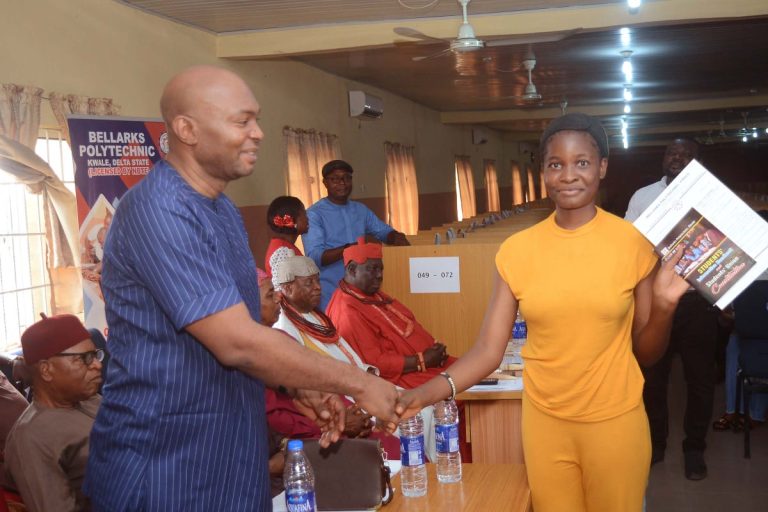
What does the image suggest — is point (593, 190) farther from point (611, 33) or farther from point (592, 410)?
point (611, 33)

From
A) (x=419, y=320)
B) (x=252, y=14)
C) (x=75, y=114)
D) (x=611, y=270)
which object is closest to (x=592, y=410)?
(x=611, y=270)

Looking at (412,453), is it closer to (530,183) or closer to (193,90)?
(193,90)

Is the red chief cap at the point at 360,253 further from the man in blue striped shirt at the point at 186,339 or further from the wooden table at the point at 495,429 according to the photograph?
the man in blue striped shirt at the point at 186,339

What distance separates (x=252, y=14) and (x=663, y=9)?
3.66 m

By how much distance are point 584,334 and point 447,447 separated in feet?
2.22

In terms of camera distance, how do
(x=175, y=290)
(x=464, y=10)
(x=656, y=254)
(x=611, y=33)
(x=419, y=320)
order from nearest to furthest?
(x=175, y=290), (x=656, y=254), (x=419, y=320), (x=464, y=10), (x=611, y=33)

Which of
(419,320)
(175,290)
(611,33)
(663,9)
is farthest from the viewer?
(611,33)

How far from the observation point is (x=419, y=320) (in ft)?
18.1

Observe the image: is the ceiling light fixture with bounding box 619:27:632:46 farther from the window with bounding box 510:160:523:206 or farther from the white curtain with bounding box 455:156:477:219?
the window with bounding box 510:160:523:206

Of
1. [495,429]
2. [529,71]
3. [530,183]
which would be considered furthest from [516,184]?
[495,429]

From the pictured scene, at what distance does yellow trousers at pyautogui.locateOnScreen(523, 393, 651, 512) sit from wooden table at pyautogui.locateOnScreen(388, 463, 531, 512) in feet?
0.27

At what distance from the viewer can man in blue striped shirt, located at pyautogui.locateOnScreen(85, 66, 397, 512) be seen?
181 centimetres

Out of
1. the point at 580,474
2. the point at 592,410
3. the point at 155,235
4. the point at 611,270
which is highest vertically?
the point at 155,235

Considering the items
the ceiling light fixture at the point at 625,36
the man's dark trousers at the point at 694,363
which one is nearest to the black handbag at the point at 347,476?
the man's dark trousers at the point at 694,363
